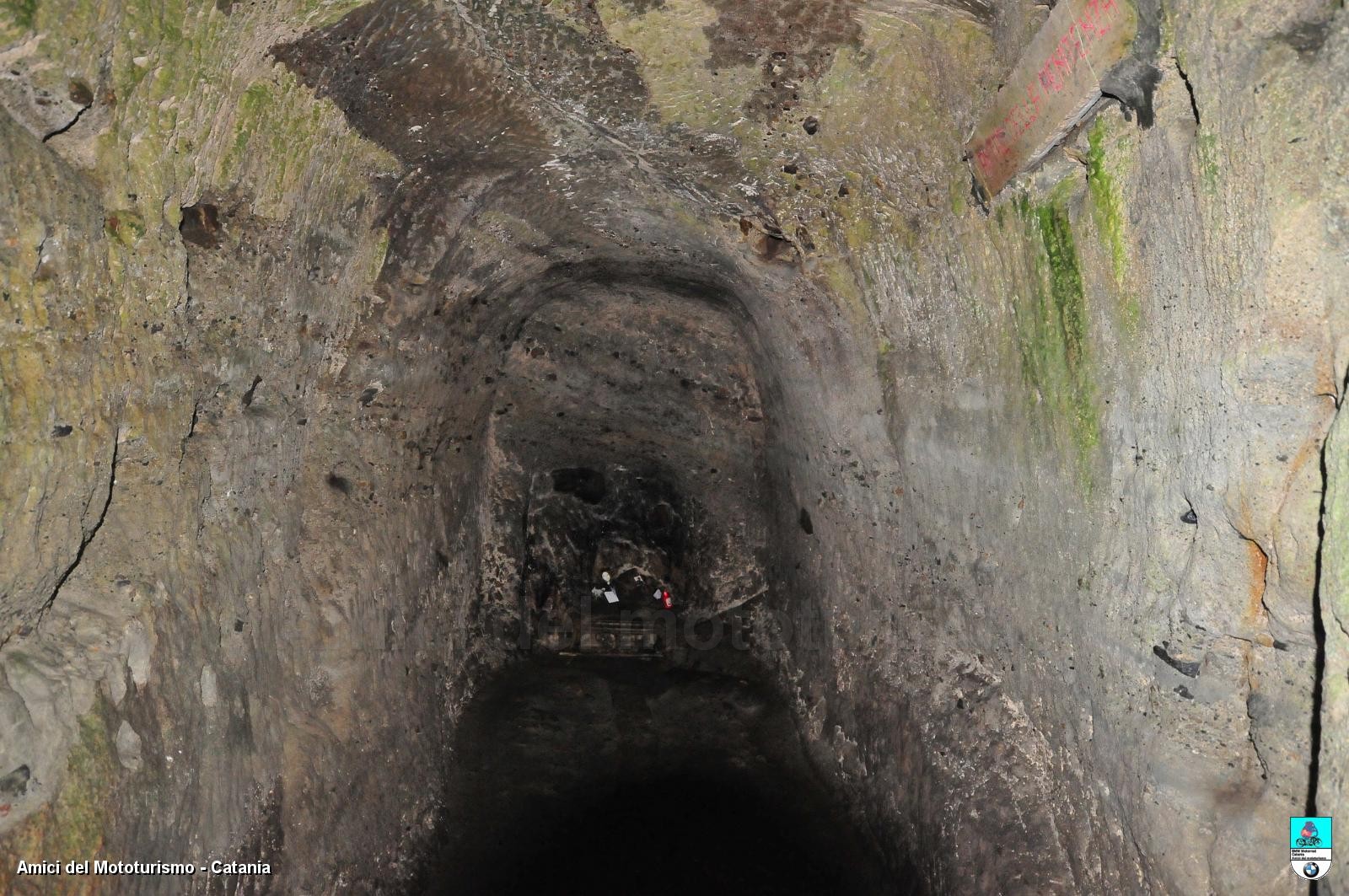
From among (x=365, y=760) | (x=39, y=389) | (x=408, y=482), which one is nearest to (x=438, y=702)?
(x=365, y=760)

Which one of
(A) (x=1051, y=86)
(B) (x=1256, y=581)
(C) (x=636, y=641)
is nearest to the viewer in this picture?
(B) (x=1256, y=581)

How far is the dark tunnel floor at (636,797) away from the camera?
3279 millimetres

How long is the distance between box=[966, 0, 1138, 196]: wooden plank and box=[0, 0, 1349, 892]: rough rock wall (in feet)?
0.18

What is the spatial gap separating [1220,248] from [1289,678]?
0.72 m

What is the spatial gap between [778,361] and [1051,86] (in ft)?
6.40

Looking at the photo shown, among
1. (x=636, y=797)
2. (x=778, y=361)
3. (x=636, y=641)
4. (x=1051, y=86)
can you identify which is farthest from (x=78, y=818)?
(x=636, y=641)

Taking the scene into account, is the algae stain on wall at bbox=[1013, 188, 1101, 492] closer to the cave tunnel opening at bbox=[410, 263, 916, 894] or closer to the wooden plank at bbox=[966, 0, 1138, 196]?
the wooden plank at bbox=[966, 0, 1138, 196]

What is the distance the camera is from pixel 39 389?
1833 mm

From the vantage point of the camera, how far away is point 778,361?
373cm

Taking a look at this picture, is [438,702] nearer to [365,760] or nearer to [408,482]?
[365,760]

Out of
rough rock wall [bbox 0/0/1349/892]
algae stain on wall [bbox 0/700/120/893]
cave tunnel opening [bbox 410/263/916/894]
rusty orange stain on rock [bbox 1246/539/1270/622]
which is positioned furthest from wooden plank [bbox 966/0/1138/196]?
algae stain on wall [bbox 0/700/120/893]

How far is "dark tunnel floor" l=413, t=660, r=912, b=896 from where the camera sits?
3279 millimetres

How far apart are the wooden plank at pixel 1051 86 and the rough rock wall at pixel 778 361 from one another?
0.06 metres

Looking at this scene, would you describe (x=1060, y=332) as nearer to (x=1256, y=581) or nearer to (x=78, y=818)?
(x=1256, y=581)
